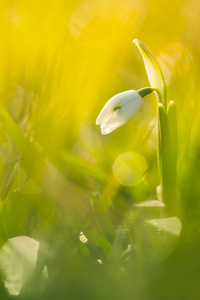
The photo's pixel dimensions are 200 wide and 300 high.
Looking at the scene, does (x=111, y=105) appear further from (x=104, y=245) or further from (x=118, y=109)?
(x=104, y=245)

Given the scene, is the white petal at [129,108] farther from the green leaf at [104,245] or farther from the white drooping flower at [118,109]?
the green leaf at [104,245]

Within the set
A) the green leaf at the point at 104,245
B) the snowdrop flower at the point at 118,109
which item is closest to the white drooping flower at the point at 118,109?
the snowdrop flower at the point at 118,109

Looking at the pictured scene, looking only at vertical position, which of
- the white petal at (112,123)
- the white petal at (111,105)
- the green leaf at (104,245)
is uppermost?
the white petal at (111,105)

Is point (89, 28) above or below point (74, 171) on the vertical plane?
above

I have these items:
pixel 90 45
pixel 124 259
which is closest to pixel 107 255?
pixel 124 259

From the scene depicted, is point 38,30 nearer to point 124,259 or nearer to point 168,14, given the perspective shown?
point 168,14

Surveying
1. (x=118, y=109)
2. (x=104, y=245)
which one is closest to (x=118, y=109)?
(x=118, y=109)
